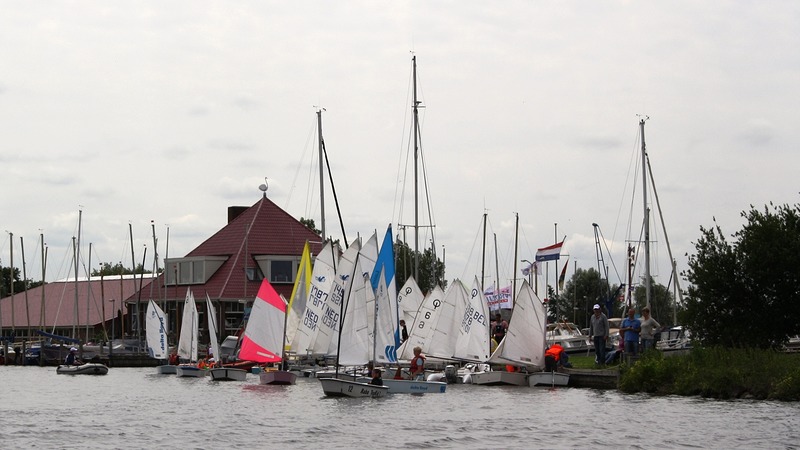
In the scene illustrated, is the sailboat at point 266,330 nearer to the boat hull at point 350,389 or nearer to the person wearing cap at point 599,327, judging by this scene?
the boat hull at point 350,389

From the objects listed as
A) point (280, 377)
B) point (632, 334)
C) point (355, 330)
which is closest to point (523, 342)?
point (632, 334)

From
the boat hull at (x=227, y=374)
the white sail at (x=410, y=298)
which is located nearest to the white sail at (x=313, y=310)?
the boat hull at (x=227, y=374)

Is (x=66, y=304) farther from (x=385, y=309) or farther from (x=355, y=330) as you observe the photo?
(x=355, y=330)

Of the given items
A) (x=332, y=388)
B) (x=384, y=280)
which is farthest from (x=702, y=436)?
(x=384, y=280)

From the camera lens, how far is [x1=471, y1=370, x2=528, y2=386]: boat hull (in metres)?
43.4

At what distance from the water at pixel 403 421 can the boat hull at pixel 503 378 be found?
2.02 ft

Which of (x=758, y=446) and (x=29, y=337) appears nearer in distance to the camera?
(x=758, y=446)

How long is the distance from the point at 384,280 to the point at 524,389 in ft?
19.0

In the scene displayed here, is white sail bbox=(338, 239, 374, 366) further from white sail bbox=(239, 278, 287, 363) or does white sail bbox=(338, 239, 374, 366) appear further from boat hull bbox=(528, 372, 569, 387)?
white sail bbox=(239, 278, 287, 363)

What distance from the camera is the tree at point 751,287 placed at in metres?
41.6

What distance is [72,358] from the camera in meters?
72.2

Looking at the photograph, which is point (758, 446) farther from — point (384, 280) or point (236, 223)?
point (236, 223)

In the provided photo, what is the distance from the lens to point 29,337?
Answer: 94.9m

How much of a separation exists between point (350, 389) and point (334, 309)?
8763 mm
